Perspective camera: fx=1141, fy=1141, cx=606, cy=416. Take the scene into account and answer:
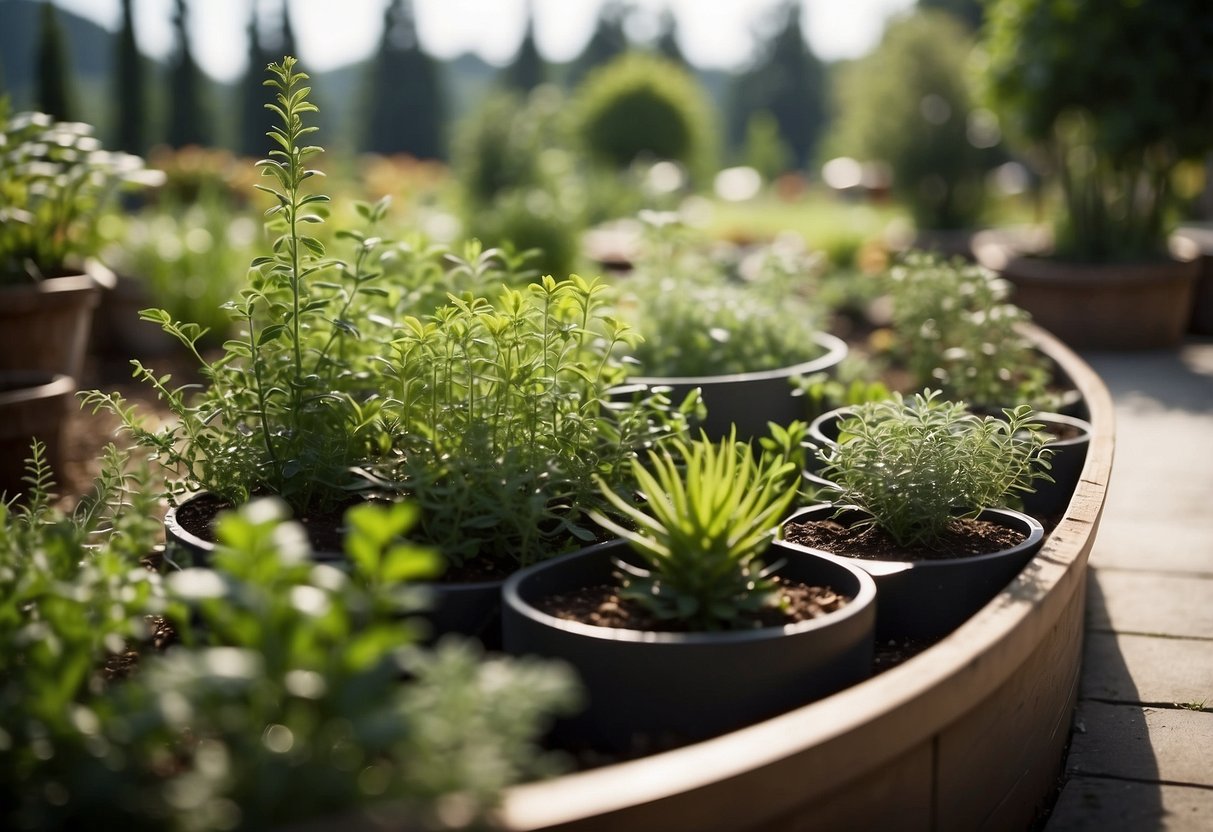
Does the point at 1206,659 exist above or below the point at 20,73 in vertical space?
below

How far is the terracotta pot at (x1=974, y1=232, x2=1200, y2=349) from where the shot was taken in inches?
231

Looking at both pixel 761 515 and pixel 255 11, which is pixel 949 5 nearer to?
pixel 255 11

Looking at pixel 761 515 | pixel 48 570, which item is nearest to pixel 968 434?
pixel 761 515

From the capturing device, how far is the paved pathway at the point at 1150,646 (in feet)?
6.47

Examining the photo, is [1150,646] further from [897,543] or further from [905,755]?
[905,755]

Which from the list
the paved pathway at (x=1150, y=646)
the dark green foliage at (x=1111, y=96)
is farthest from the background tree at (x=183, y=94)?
Result: the paved pathway at (x=1150, y=646)

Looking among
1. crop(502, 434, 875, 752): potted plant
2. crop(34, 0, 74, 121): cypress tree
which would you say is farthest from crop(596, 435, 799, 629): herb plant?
crop(34, 0, 74, 121): cypress tree

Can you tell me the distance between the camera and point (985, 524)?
235 cm

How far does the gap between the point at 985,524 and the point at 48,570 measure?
5.70 ft

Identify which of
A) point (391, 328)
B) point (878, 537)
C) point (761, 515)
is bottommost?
point (878, 537)

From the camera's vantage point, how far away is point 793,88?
52.7m

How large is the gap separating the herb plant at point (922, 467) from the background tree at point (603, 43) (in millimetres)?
46836

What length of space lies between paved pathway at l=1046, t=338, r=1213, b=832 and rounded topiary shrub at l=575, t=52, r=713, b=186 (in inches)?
327

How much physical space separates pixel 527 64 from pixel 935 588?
4155cm
